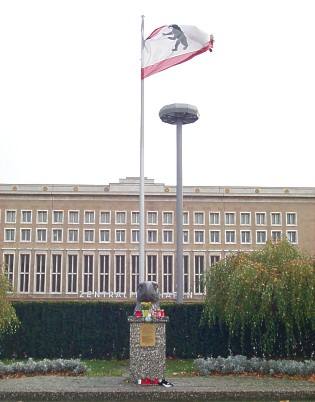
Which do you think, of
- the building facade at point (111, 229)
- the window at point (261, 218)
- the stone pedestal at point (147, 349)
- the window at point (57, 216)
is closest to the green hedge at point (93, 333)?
the stone pedestal at point (147, 349)

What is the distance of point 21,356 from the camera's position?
17.4m

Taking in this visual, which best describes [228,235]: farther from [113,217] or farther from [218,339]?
[218,339]

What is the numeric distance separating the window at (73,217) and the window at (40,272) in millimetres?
4032

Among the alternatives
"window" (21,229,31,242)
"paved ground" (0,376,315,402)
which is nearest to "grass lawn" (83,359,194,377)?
"paved ground" (0,376,315,402)

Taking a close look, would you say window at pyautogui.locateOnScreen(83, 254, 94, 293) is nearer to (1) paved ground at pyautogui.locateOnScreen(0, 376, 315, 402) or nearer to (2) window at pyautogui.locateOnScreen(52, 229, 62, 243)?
(2) window at pyautogui.locateOnScreen(52, 229, 62, 243)

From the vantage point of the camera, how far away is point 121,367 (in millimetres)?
16047

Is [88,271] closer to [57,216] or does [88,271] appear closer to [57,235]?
[57,235]

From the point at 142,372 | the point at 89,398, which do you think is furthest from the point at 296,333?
the point at 89,398

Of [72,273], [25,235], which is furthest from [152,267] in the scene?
[25,235]

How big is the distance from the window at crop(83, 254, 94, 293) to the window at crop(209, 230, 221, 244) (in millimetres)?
11110

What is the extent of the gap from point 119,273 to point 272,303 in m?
43.4

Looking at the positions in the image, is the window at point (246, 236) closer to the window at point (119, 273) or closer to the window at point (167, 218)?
the window at point (167, 218)

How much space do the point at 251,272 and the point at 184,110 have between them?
28.8 ft

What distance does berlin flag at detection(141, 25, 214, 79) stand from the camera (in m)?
17.0
